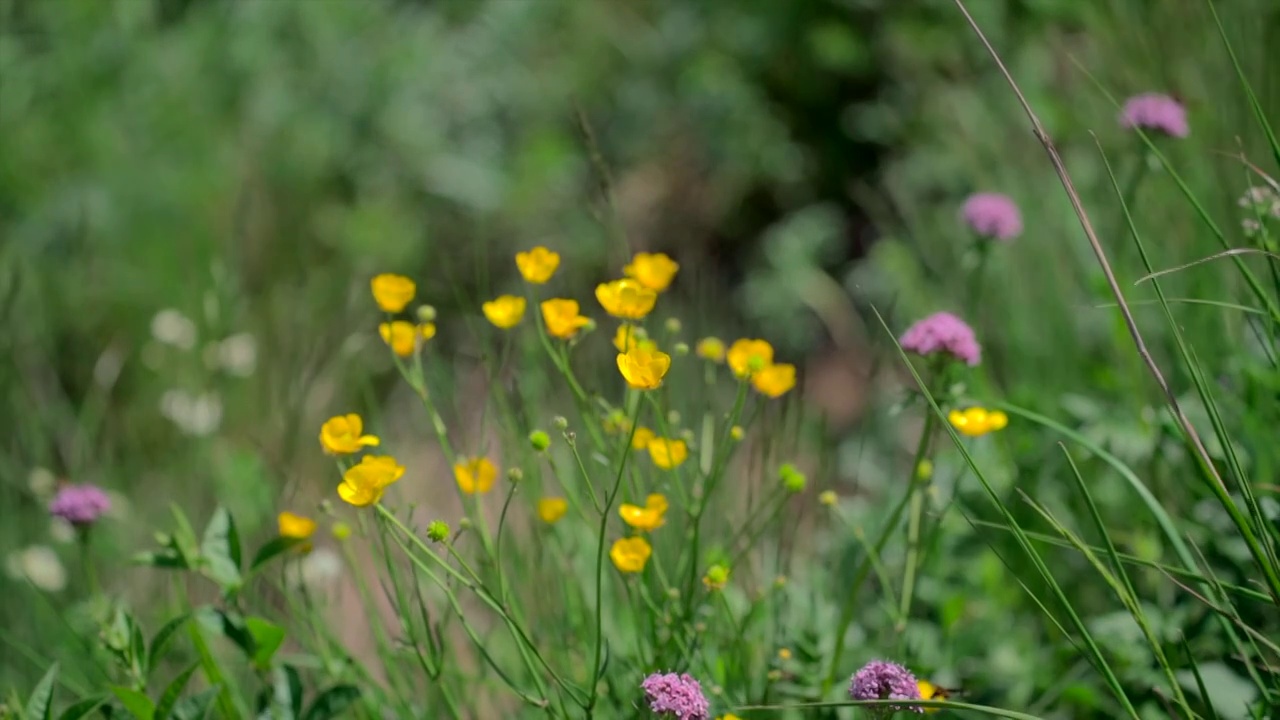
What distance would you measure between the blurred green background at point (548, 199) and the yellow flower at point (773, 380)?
24 cm

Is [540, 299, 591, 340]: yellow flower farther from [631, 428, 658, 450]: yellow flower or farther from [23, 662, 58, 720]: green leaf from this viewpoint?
[23, 662, 58, 720]: green leaf

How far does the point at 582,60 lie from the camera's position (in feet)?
11.1

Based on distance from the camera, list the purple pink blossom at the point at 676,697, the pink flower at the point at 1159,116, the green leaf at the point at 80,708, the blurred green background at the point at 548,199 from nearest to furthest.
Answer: the purple pink blossom at the point at 676,697 → the green leaf at the point at 80,708 → the pink flower at the point at 1159,116 → the blurred green background at the point at 548,199

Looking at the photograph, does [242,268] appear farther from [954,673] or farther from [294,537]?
[954,673]

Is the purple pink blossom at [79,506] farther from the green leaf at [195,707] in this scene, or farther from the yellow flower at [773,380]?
the yellow flower at [773,380]

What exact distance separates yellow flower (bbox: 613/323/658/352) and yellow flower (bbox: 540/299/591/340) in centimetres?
4

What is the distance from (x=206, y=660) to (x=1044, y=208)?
1.73 metres

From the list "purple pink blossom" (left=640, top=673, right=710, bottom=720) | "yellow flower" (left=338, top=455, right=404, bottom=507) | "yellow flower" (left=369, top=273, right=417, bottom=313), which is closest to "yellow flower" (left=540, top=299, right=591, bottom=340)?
"yellow flower" (left=369, top=273, right=417, bottom=313)

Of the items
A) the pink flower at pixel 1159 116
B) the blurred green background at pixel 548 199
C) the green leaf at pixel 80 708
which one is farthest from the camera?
the blurred green background at pixel 548 199

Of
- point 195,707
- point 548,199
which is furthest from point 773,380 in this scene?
point 548,199

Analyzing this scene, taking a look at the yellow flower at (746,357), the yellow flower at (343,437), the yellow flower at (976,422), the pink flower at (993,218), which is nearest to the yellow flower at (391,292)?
the yellow flower at (343,437)

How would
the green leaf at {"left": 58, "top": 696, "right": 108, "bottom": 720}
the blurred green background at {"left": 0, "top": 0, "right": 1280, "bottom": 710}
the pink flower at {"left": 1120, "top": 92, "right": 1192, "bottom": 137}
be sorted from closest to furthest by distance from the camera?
the green leaf at {"left": 58, "top": 696, "right": 108, "bottom": 720}
the pink flower at {"left": 1120, "top": 92, "right": 1192, "bottom": 137}
the blurred green background at {"left": 0, "top": 0, "right": 1280, "bottom": 710}

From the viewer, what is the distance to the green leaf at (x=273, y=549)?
3.83ft

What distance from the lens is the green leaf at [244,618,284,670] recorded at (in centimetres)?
115
